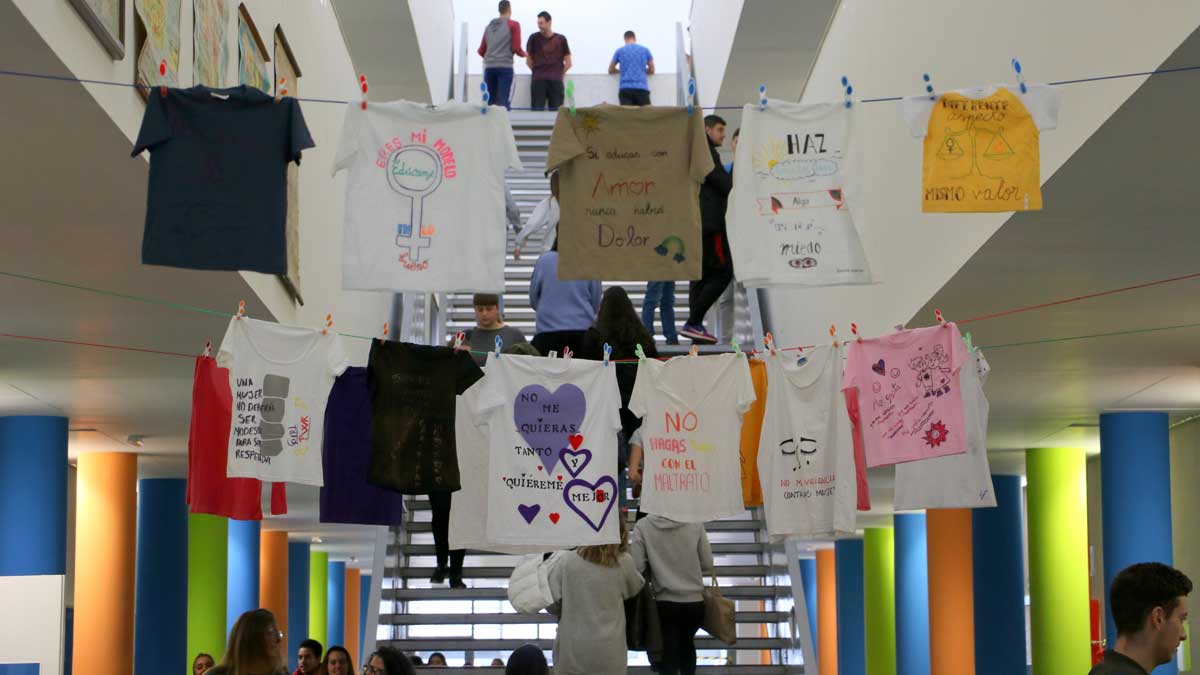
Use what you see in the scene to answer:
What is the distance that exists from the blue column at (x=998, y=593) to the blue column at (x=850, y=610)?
35.8 feet

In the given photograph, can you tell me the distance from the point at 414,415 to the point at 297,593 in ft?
79.0

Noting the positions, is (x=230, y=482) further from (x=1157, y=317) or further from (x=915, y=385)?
(x=1157, y=317)

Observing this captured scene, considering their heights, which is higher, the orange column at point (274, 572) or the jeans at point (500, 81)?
the jeans at point (500, 81)

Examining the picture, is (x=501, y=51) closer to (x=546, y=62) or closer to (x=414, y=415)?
(x=546, y=62)

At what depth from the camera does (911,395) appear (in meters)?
8.02

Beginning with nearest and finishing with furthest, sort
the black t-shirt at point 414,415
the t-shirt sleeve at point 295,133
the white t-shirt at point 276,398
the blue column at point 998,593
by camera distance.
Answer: the t-shirt sleeve at point 295,133 < the white t-shirt at point 276,398 < the black t-shirt at point 414,415 < the blue column at point 998,593

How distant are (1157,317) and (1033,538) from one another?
23.2 ft

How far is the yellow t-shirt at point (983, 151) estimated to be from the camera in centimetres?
688

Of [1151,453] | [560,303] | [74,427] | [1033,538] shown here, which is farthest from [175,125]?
[1033,538]

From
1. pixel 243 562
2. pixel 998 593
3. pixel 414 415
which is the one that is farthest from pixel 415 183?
pixel 243 562

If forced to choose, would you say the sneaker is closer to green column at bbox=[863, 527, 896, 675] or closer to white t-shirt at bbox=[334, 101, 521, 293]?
white t-shirt at bbox=[334, 101, 521, 293]

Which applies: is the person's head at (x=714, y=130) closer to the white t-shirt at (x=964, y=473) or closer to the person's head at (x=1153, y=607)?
the white t-shirt at (x=964, y=473)

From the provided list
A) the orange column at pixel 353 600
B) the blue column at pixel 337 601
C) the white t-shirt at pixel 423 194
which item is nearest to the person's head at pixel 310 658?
the white t-shirt at pixel 423 194

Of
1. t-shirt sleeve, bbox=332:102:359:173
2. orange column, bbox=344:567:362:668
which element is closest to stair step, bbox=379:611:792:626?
t-shirt sleeve, bbox=332:102:359:173
